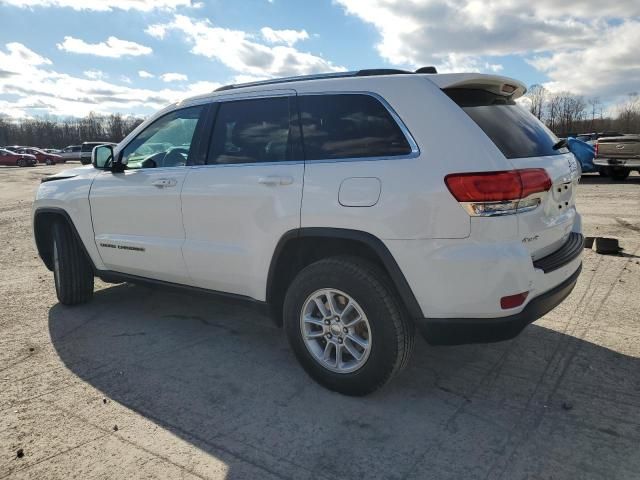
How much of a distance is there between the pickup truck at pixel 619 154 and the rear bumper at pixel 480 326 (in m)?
14.7

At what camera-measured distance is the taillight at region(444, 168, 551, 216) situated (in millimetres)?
2643

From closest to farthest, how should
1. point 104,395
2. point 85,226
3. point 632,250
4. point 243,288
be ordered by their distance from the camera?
point 104,395 → point 243,288 → point 85,226 → point 632,250

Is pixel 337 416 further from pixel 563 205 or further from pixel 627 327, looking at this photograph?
pixel 627 327

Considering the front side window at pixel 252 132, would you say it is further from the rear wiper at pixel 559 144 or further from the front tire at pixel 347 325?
the rear wiper at pixel 559 144

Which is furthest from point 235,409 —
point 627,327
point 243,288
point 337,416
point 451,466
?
point 627,327

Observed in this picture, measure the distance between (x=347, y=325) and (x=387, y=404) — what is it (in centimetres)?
53

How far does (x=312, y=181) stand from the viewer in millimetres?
3156

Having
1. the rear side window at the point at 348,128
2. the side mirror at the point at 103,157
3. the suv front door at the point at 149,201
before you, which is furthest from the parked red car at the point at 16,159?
the rear side window at the point at 348,128

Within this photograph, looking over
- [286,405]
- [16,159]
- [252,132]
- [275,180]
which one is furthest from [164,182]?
[16,159]

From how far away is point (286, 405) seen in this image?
3.15 m

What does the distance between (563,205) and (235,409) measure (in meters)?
2.35

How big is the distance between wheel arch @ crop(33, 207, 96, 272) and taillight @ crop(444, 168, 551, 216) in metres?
3.58

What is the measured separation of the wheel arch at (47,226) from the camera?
483 cm

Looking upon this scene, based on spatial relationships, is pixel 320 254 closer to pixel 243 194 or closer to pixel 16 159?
pixel 243 194
